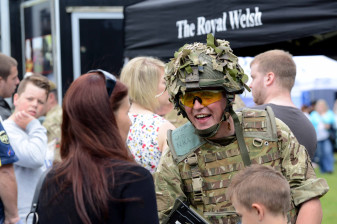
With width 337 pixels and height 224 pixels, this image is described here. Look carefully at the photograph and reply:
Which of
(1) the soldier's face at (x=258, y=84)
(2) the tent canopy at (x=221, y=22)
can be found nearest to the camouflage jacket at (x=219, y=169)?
(1) the soldier's face at (x=258, y=84)

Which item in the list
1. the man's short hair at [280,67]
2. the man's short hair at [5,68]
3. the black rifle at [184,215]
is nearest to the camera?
the black rifle at [184,215]

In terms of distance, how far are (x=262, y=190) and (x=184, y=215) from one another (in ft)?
1.50

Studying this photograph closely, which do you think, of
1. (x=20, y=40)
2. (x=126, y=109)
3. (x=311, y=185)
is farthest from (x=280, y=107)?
(x=20, y=40)

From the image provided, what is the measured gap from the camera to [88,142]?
7.18ft

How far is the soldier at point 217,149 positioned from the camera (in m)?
2.81

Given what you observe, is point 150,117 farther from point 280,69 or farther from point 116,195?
point 116,195

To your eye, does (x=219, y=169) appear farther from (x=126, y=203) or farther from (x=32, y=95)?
(x=32, y=95)

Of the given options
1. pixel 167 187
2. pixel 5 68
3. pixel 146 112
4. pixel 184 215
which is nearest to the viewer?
pixel 184 215

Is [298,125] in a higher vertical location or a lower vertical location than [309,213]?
higher

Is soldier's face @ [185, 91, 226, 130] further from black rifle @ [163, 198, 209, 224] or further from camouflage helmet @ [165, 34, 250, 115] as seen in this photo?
black rifle @ [163, 198, 209, 224]

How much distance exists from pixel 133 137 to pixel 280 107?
3.25ft

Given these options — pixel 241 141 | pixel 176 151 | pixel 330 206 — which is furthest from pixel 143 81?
pixel 330 206

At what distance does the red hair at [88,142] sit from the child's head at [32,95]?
2641 millimetres

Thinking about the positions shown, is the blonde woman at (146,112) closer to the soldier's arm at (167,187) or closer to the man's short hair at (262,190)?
the soldier's arm at (167,187)
